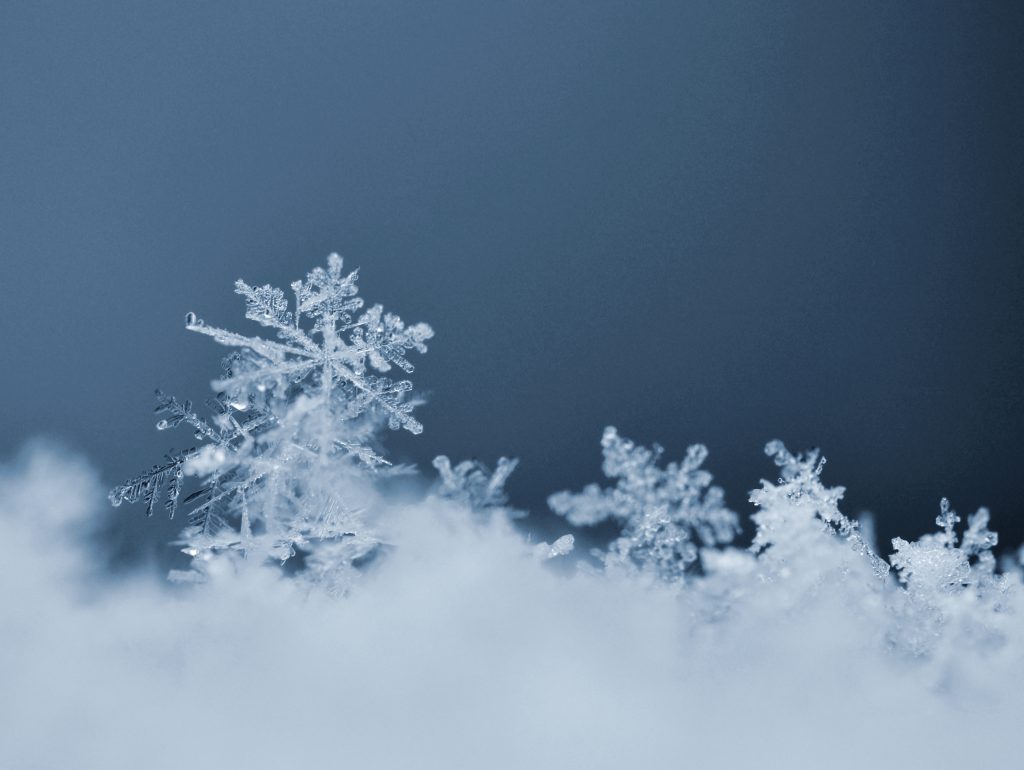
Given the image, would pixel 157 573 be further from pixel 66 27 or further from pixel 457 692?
pixel 66 27

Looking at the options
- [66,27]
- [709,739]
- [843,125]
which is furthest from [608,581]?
[66,27]

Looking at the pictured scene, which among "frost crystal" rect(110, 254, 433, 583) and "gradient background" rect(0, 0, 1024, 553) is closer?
"frost crystal" rect(110, 254, 433, 583)

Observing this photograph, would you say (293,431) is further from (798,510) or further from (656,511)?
(798,510)

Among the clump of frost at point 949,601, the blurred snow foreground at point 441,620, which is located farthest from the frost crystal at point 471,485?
the clump of frost at point 949,601

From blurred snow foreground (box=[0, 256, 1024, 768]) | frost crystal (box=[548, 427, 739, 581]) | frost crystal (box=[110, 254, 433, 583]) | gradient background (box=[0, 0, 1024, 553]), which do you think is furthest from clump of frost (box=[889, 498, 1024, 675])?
frost crystal (box=[110, 254, 433, 583])

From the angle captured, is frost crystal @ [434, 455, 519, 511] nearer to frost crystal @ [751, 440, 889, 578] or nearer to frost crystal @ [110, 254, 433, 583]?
frost crystal @ [110, 254, 433, 583]

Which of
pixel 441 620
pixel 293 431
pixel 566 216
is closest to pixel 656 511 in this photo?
pixel 441 620

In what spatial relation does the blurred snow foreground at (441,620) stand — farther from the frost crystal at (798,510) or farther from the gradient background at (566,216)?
the gradient background at (566,216)
